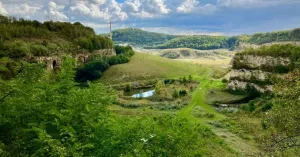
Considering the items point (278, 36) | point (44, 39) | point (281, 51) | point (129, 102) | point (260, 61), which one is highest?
point (278, 36)

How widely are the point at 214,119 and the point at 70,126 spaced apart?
36817 millimetres

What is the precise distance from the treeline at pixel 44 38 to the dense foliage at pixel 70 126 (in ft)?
166

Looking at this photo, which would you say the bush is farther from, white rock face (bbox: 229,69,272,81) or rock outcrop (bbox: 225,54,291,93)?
white rock face (bbox: 229,69,272,81)

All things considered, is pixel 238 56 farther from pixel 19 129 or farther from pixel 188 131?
pixel 19 129

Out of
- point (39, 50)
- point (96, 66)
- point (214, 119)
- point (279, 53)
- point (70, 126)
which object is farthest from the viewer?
point (96, 66)

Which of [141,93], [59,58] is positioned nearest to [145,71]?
[141,93]

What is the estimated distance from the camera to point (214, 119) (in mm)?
45469

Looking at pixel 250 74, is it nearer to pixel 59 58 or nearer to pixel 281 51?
pixel 281 51

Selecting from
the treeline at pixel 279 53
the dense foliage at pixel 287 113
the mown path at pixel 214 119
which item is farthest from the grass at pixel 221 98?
the dense foliage at pixel 287 113

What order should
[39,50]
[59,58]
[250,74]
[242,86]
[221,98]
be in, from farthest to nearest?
[59,58] < [39,50] < [242,86] < [250,74] < [221,98]

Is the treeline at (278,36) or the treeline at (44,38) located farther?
the treeline at (278,36)

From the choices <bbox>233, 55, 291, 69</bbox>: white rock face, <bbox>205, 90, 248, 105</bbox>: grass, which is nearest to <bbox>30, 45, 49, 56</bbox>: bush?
<bbox>205, 90, 248, 105</bbox>: grass

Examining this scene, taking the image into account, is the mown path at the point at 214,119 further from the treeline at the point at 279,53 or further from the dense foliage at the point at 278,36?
the dense foliage at the point at 278,36

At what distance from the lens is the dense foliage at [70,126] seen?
11.1 metres
